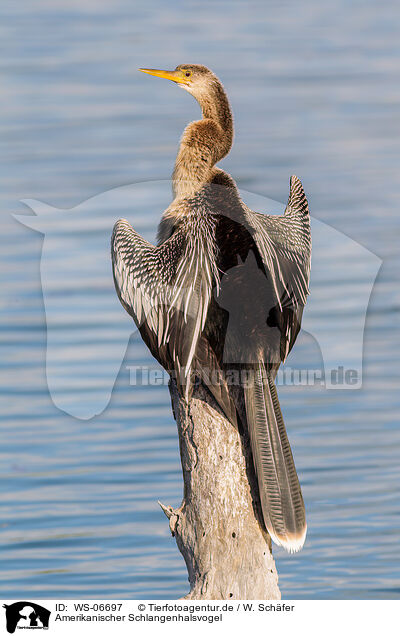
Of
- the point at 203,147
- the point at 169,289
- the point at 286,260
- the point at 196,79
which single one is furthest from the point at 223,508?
the point at 196,79

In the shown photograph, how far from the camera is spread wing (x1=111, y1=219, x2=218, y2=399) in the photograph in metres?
5.01

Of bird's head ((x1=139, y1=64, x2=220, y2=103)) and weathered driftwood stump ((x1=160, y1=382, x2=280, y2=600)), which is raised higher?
bird's head ((x1=139, y1=64, x2=220, y2=103))

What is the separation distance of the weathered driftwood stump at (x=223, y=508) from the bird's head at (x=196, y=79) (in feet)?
5.83

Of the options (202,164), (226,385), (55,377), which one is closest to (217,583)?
(226,385)

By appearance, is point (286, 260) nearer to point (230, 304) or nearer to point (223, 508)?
point (230, 304)

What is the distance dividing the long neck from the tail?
1.17 m

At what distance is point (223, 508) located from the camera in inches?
194

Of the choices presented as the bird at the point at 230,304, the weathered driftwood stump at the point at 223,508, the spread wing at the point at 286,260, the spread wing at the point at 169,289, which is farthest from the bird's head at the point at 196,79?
the weathered driftwood stump at the point at 223,508

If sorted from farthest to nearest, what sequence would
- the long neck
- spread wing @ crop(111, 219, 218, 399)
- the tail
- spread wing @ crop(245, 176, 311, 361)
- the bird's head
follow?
the bird's head < the long neck < spread wing @ crop(245, 176, 311, 361) < spread wing @ crop(111, 219, 218, 399) < the tail

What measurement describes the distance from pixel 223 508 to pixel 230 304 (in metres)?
0.82
